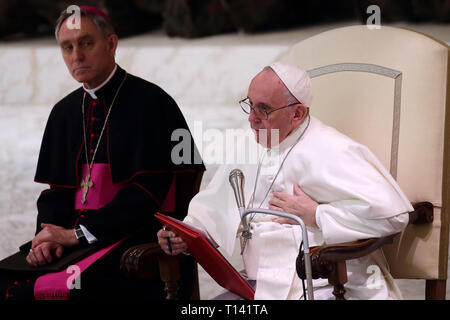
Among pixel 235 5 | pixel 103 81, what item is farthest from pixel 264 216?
pixel 235 5

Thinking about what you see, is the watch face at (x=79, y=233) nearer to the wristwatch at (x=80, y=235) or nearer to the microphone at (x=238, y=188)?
the wristwatch at (x=80, y=235)

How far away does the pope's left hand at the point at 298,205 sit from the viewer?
3416 mm

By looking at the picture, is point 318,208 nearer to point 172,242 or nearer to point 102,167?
point 172,242

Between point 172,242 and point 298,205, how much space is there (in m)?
0.48

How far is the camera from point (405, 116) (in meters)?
3.88

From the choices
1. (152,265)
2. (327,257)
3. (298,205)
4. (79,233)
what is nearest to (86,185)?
(79,233)

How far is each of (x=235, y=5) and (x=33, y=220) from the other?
2.30m

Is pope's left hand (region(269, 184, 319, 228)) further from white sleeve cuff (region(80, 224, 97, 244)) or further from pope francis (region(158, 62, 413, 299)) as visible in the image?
white sleeve cuff (region(80, 224, 97, 244))

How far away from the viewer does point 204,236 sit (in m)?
3.27

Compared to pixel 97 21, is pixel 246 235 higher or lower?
lower

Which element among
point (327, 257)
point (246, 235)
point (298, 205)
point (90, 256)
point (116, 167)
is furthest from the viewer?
point (116, 167)

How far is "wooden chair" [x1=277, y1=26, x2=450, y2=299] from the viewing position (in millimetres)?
3783

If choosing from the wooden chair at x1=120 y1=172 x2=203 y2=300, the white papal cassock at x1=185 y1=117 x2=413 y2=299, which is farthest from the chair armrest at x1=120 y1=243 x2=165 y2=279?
the white papal cassock at x1=185 y1=117 x2=413 y2=299

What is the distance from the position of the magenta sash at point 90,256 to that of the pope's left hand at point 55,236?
11 centimetres
